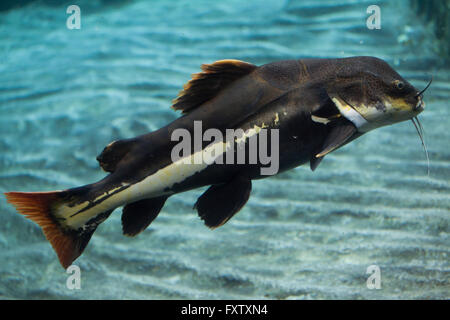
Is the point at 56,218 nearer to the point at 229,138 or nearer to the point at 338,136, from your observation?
the point at 229,138

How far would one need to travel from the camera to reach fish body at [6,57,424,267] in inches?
76.1

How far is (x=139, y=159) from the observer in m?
1.97

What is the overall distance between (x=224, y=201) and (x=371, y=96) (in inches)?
33.2

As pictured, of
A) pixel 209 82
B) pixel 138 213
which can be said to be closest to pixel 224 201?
pixel 138 213

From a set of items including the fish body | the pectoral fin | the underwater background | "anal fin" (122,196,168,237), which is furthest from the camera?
the underwater background

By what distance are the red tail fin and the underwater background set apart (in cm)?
157

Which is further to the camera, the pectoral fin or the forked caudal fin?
the forked caudal fin

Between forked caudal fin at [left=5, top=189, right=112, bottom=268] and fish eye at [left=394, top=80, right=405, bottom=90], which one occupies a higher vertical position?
fish eye at [left=394, top=80, right=405, bottom=90]

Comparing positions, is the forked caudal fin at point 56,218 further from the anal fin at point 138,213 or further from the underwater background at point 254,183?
the underwater background at point 254,183

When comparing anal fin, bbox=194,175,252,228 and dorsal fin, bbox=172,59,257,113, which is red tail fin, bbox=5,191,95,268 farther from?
dorsal fin, bbox=172,59,257,113

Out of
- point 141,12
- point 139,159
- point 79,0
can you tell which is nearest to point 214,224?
point 139,159

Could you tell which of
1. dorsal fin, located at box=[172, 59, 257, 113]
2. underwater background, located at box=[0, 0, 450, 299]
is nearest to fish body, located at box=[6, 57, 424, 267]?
dorsal fin, located at box=[172, 59, 257, 113]

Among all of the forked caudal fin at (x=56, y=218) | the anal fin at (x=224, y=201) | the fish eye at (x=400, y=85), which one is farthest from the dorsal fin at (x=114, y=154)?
the fish eye at (x=400, y=85)

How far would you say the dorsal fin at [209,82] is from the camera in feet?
6.40
